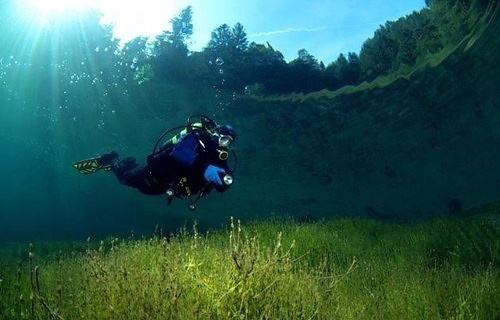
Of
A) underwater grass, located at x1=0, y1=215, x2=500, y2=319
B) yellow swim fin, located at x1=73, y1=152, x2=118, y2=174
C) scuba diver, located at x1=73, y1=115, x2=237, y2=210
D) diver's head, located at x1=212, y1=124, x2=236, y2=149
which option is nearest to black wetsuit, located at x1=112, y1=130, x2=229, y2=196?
scuba diver, located at x1=73, y1=115, x2=237, y2=210

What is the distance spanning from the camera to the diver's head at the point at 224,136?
222 inches

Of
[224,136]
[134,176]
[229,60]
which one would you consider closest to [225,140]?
[224,136]

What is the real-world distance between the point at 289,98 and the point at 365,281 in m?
27.7

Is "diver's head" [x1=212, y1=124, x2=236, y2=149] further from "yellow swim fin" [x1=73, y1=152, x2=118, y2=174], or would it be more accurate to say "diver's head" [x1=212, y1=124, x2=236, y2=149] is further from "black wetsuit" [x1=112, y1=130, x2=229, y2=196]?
"yellow swim fin" [x1=73, y1=152, x2=118, y2=174]

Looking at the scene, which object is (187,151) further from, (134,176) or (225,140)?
(134,176)

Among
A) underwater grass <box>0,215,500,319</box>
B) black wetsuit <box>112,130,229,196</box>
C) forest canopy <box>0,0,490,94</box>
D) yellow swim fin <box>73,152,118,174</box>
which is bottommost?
underwater grass <box>0,215,500,319</box>

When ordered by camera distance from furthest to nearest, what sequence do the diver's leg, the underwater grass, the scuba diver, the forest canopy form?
the forest canopy
the diver's leg
the scuba diver
the underwater grass

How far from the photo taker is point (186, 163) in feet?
19.4

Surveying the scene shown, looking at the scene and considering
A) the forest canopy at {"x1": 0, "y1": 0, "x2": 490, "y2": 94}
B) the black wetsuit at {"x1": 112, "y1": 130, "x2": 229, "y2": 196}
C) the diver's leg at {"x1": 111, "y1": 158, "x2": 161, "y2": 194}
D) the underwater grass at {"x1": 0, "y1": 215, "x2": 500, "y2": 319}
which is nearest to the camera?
the underwater grass at {"x1": 0, "y1": 215, "x2": 500, "y2": 319}

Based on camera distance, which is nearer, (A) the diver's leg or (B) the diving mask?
(B) the diving mask

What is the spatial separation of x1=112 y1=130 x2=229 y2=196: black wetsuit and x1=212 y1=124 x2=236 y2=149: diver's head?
0.12m

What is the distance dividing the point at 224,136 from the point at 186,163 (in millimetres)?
699

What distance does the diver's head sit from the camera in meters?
5.63

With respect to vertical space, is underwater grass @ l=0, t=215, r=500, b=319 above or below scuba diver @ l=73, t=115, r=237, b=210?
below
